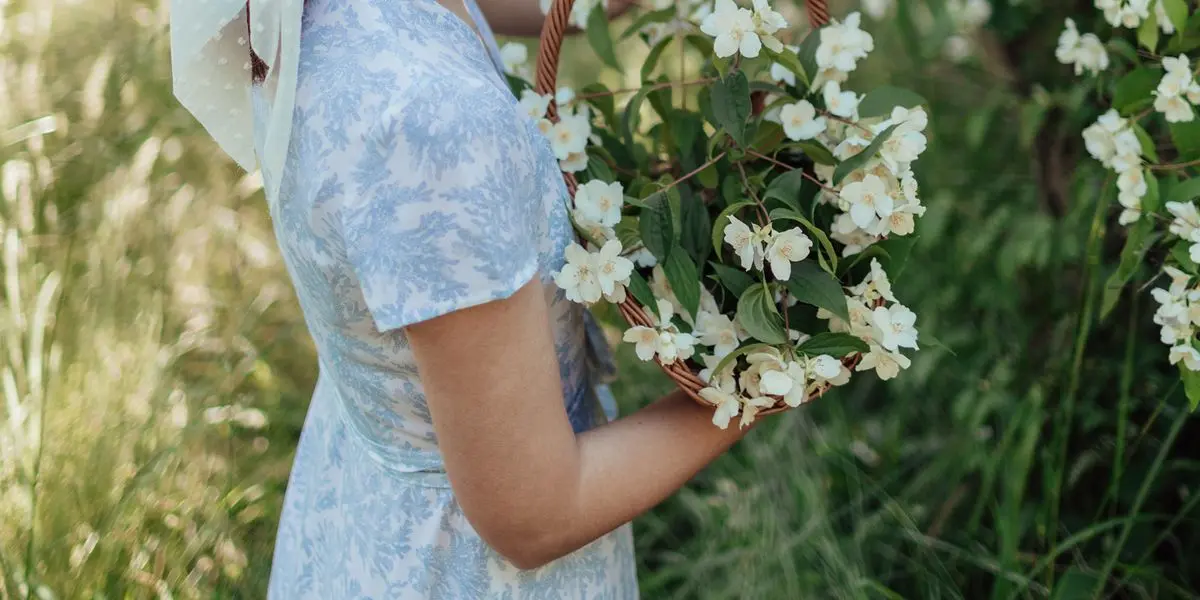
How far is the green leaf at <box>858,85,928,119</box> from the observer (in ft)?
2.87

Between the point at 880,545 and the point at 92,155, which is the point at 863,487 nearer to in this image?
the point at 880,545

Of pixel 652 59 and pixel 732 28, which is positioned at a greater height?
pixel 732 28

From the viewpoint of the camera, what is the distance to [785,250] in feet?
2.62

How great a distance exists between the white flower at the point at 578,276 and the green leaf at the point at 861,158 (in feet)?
0.72

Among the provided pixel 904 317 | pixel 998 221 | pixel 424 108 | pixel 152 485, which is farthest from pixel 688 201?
pixel 152 485

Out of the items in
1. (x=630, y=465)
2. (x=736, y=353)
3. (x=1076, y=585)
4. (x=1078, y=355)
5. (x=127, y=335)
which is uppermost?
(x=736, y=353)

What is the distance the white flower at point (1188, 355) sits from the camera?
929 mm

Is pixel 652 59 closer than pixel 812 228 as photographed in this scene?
No

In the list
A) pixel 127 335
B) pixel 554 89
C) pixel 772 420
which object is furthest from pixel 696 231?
pixel 127 335

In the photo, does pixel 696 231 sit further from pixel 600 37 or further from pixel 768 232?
pixel 600 37

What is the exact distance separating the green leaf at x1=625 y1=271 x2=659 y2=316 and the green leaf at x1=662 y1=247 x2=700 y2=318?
0.02 m

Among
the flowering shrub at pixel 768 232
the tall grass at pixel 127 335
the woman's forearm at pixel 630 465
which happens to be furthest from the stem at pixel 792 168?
the tall grass at pixel 127 335

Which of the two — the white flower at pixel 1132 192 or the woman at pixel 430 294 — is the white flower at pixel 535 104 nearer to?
the woman at pixel 430 294

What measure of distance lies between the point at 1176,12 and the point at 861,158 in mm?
483
